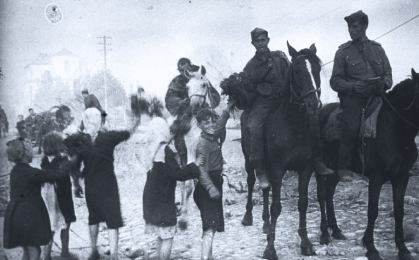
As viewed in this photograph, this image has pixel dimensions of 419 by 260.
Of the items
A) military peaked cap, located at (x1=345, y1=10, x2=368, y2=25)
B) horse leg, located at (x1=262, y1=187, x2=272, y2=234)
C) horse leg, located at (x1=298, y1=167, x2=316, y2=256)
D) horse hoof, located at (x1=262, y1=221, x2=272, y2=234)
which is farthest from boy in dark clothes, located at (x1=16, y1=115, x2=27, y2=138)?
military peaked cap, located at (x1=345, y1=10, x2=368, y2=25)

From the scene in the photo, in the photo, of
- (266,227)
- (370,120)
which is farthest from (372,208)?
(266,227)

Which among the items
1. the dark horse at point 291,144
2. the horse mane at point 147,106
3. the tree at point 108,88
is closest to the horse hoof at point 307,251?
the dark horse at point 291,144

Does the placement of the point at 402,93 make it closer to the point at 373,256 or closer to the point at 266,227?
the point at 373,256

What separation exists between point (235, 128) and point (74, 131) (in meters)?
2.48

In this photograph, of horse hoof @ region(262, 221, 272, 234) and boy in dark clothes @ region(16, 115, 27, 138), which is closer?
boy in dark clothes @ region(16, 115, 27, 138)

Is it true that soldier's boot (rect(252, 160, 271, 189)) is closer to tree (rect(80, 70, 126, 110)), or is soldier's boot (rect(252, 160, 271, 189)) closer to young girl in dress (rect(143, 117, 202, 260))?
young girl in dress (rect(143, 117, 202, 260))

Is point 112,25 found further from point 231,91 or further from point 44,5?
point 231,91

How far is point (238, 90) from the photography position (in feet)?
20.0

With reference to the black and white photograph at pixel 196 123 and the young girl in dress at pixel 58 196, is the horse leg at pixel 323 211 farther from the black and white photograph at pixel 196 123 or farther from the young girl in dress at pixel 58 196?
the young girl in dress at pixel 58 196

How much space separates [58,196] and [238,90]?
2.78 m

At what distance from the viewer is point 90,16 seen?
19.9 feet

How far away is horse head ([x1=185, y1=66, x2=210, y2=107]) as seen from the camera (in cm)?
584

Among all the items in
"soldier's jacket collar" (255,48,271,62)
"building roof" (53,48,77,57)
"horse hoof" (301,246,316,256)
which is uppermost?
"building roof" (53,48,77,57)

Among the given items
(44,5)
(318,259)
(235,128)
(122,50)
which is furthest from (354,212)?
(44,5)
